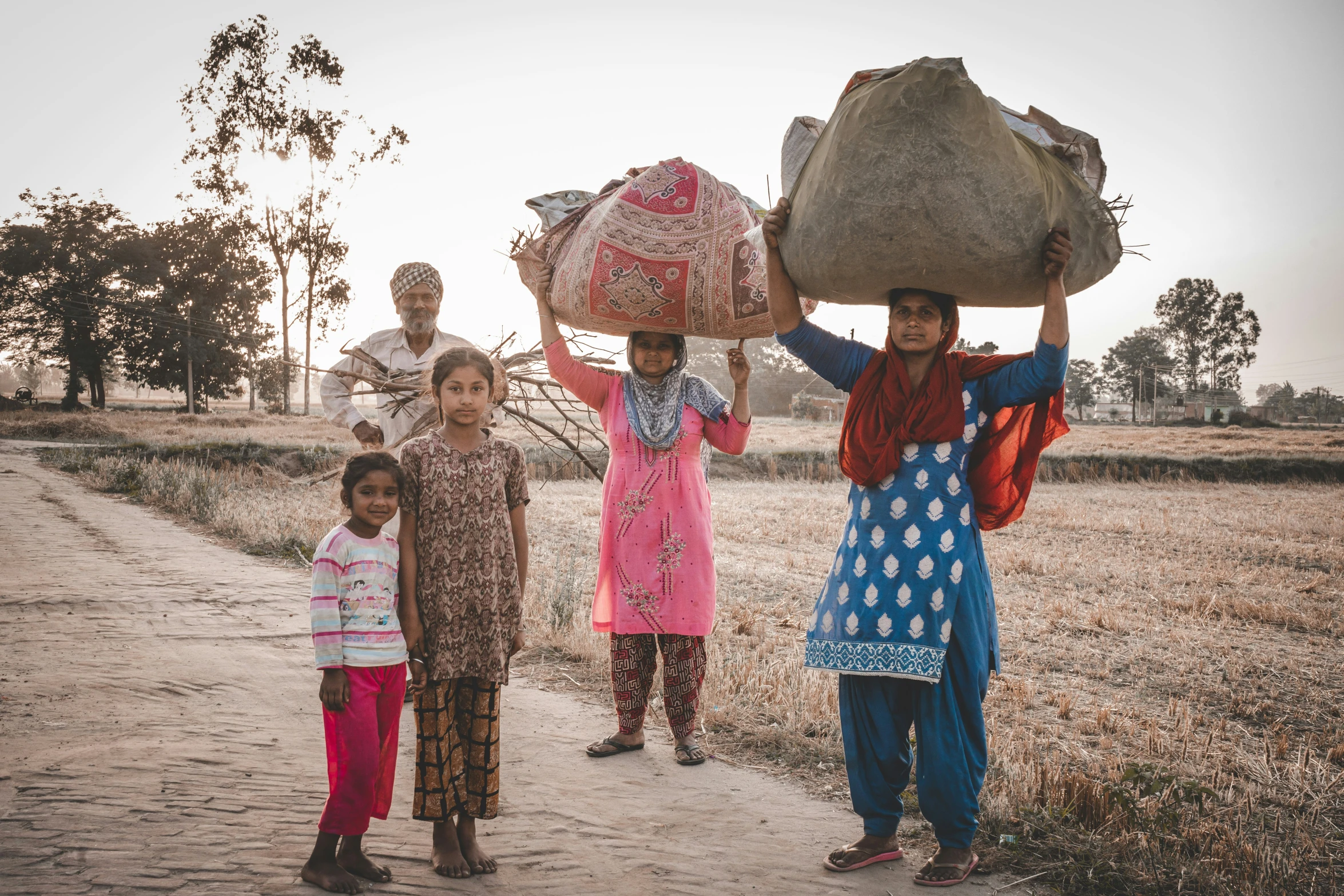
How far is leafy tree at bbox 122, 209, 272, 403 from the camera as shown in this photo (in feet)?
142

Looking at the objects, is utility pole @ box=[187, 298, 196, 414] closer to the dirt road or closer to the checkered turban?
the dirt road

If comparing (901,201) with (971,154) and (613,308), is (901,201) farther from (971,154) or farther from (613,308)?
(613,308)

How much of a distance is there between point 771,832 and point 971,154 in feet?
7.74

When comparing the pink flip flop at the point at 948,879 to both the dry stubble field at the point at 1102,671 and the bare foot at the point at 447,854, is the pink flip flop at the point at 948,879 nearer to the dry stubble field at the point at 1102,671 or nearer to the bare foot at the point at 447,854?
the dry stubble field at the point at 1102,671

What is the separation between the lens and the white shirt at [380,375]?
4.54 metres

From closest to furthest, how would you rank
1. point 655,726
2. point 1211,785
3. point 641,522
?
point 1211,785 < point 641,522 < point 655,726

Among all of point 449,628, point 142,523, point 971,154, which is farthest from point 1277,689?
point 142,523

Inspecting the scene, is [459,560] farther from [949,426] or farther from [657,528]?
[949,426]

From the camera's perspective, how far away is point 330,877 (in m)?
2.54

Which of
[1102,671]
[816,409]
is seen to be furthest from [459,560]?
[816,409]

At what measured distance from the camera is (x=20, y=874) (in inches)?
97.7

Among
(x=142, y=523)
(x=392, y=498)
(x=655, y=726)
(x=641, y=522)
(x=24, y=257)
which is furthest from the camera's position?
(x=24, y=257)

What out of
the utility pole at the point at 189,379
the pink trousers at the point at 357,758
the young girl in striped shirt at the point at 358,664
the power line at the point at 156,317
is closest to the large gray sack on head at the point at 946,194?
the young girl in striped shirt at the point at 358,664

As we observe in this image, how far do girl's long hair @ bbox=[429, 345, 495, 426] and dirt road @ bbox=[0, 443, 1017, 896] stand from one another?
152 cm
